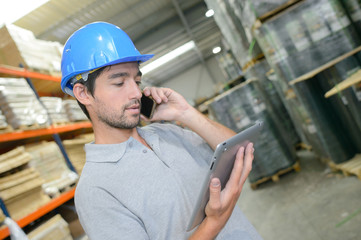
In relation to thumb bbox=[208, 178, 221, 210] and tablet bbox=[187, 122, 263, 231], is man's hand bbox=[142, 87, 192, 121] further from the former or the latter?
thumb bbox=[208, 178, 221, 210]

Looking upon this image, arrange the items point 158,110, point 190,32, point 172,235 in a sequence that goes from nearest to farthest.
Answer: point 172,235 → point 158,110 → point 190,32

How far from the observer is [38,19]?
6379mm

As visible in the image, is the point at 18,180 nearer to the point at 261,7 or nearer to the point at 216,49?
the point at 261,7

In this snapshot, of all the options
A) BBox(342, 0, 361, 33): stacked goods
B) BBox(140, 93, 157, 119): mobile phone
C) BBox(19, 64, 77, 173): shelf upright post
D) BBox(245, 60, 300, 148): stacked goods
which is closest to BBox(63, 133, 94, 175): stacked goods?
BBox(19, 64, 77, 173): shelf upright post

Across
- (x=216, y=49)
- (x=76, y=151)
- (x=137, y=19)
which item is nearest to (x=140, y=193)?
(x=76, y=151)

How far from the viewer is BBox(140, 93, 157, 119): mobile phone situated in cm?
168

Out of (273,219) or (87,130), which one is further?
(87,130)

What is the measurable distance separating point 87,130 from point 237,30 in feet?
10.8

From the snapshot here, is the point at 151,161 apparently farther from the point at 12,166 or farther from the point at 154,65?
the point at 154,65

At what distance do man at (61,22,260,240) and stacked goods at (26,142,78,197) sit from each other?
1855 mm

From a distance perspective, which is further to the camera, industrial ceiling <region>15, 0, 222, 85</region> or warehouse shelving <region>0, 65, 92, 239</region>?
industrial ceiling <region>15, 0, 222, 85</region>

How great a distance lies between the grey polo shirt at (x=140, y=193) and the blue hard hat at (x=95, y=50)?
42 cm

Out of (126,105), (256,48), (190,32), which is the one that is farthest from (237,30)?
(190,32)

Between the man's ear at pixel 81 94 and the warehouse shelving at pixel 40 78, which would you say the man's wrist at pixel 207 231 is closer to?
the man's ear at pixel 81 94
